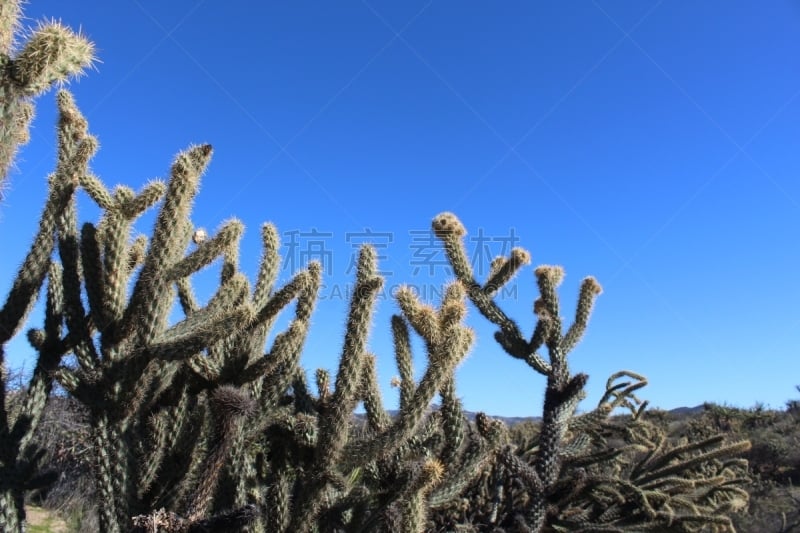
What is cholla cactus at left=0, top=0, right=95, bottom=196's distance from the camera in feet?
10.5

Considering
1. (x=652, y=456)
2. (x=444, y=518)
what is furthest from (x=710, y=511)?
(x=444, y=518)

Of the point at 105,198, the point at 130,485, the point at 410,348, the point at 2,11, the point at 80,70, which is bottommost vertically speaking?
the point at 130,485

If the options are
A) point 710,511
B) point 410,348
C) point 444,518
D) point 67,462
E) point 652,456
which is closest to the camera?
point 410,348

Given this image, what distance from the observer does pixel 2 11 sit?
3438mm

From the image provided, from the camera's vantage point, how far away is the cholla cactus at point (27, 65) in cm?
320

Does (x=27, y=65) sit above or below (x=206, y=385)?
above

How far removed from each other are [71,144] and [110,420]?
6.48ft

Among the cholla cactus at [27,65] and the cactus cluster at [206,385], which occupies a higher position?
the cholla cactus at [27,65]

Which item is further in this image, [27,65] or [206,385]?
[206,385]

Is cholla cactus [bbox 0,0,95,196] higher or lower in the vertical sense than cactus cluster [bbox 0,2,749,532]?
higher

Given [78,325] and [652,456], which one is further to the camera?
[652,456]

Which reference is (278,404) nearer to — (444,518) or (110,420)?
(110,420)

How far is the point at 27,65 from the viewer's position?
10.5ft

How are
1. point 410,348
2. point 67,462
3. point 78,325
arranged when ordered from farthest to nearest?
point 67,462 < point 410,348 < point 78,325
